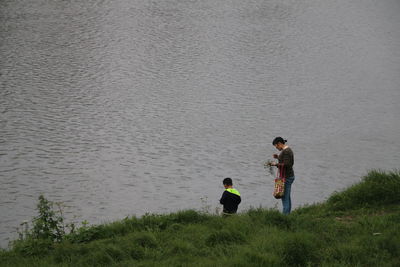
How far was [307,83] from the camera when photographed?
1441 inches

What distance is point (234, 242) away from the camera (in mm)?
10273

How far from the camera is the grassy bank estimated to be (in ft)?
30.8

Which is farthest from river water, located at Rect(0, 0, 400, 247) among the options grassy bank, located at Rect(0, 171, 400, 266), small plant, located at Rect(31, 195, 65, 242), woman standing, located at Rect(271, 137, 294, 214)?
small plant, located at Rect(31, 195, 65, 242)

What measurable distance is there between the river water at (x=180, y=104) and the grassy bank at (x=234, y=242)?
348cm

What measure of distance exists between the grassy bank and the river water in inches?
137

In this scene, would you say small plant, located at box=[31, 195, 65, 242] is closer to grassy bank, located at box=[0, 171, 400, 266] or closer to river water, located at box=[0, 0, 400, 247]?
grassy bank, located at box=[0, 171, 400, 266]

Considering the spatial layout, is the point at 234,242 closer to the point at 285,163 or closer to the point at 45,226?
the point at 285,163

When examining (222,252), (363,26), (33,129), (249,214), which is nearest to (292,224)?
(249,214)

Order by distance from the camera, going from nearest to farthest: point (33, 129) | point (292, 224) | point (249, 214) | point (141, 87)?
point (292, 224) → point (249, 214) → point (33, 129) → point (141, 87)

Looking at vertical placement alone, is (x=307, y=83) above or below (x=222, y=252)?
above

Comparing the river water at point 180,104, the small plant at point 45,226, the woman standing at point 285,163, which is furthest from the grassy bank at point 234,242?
the river water at point 180,104

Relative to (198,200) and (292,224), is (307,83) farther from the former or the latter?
(292,224)

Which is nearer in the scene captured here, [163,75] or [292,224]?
[292,224]

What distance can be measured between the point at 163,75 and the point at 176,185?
18187 millimetres
